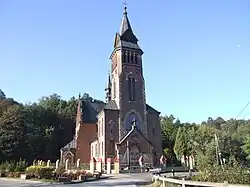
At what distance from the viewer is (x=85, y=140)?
54781 millimetres

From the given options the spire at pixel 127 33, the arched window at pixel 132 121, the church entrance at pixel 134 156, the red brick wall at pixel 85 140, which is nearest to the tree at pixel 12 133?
the red brick wall at pixel 85 140

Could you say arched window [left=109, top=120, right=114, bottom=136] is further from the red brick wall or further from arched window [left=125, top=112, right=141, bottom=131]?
the red brick wall

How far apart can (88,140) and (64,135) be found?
60.6 ft

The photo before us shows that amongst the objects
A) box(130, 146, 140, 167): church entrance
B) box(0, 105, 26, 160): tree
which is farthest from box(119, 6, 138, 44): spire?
box(0, 105, 26, 160): tree

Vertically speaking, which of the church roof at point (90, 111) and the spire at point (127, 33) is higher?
the spire at point (127, 33)

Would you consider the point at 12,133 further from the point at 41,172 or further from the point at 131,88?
the point at 41,172

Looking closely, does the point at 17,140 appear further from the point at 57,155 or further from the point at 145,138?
the point at 145,138

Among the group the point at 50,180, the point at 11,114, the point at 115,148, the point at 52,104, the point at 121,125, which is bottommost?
the point at 50,180

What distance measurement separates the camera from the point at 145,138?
150 feet

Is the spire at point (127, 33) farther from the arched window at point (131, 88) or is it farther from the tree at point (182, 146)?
the tree at point (182, 146)

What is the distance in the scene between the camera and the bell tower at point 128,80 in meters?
47.7

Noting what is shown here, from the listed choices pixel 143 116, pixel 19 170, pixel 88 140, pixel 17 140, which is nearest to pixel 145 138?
pixel 143 116

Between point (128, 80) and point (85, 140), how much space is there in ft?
50.0

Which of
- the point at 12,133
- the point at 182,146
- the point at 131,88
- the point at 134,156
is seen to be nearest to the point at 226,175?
the point at 134,156
